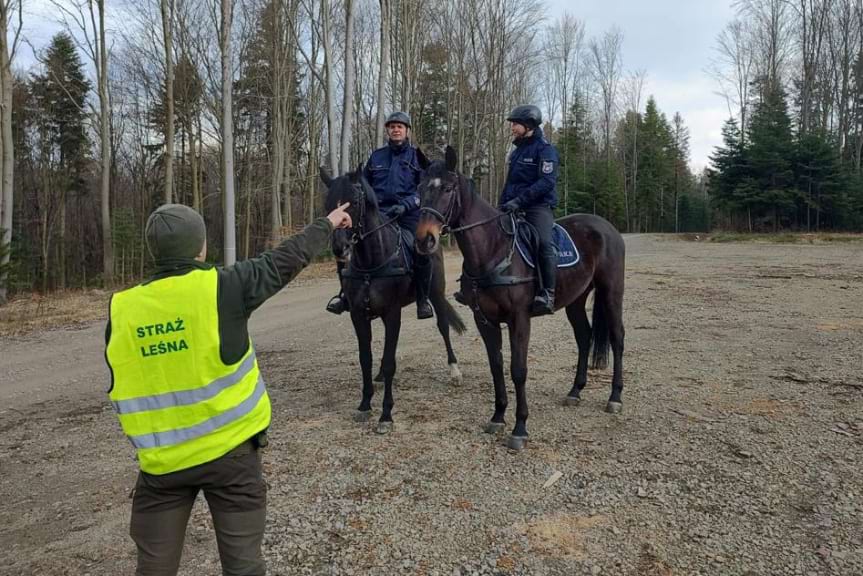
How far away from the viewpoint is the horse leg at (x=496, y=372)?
4762mm

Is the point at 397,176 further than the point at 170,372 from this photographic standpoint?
Yes

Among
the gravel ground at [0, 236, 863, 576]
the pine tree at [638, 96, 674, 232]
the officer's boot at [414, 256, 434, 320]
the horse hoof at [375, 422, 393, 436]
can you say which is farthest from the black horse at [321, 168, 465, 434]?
the pine tree at [638, 96, 674, 232]

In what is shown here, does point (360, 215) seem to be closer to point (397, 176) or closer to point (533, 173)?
point (397, 176)

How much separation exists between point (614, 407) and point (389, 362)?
2255mm

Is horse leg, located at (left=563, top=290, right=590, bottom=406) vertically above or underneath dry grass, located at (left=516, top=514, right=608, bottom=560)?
above

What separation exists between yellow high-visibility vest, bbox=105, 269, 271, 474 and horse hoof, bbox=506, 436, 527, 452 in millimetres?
2886

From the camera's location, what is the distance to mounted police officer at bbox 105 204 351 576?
1.95 m

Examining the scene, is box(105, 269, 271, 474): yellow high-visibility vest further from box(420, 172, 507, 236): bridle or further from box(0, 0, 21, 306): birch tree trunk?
box(0, 0, 21, 306): birch tree trunk

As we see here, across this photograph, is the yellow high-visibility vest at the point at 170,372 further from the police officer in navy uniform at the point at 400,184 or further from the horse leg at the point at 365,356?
the police officer in navy uniform at the point at 400,184

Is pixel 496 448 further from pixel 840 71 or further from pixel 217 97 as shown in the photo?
pixel 840 71

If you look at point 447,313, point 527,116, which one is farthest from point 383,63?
point 527,116

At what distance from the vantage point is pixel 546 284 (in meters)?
4.84

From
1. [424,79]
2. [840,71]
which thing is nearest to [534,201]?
[424,79]

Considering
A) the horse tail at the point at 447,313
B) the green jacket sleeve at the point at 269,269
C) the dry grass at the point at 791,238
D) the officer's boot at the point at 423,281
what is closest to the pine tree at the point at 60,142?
the horse tail at the point at 447,313
